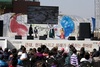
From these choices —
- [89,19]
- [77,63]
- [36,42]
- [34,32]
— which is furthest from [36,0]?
[77,63]

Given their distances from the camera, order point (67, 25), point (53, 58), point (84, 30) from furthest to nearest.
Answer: point (67, 25) → point (84, 30) → point (53, 58)

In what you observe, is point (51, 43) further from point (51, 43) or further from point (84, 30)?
point (84, 30)

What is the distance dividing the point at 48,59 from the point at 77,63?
1.17 meters

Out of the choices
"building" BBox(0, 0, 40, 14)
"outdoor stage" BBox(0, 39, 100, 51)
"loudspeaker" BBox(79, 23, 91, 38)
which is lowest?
"outdoor stage" BBox(0, 39, 100, 51)

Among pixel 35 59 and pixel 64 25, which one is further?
pixel 64 25

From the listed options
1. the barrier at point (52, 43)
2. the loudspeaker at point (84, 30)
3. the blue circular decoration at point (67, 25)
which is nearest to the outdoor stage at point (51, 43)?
the barrier at point (52, 43)

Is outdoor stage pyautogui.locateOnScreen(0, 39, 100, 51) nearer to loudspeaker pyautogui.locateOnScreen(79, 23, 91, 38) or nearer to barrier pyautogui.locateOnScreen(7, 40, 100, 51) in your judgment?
barrier pyautogui.locateOnScreen(7, 40, 100, 51)

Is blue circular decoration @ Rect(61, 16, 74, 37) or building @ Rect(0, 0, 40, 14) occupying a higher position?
building @ Rect(0, 0, 40, 14)

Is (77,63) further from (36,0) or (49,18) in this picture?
(36,0)

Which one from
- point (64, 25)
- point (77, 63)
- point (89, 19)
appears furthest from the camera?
point (89, 19)

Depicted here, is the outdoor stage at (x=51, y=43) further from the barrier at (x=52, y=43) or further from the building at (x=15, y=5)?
the building at (x=15, y=5)

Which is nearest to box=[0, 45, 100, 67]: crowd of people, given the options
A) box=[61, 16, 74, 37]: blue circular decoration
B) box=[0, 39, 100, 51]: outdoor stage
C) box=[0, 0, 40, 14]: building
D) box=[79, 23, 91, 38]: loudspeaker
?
box=[0, 39, 100, 51]: outdoor stage

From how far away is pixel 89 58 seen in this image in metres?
11.5

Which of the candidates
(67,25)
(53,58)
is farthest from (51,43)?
(53,58)
